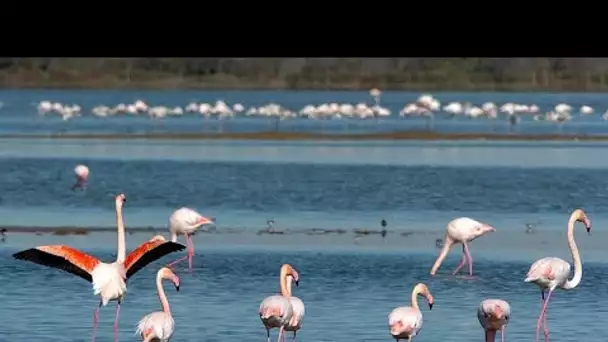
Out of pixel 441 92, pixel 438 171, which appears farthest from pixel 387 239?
pixel 441 92

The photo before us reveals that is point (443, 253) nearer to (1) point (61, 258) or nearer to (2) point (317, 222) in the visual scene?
(2) point (317, 222)

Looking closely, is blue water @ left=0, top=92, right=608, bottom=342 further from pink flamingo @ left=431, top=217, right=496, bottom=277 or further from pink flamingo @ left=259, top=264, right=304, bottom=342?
pink flamingo @ left=259, top=264, right=304, bottom=342

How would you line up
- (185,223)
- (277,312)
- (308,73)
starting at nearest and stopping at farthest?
1. (277,312)
2. (185,223)
3. (308,73)

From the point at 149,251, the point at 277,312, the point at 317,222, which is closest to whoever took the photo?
the point at 277,312

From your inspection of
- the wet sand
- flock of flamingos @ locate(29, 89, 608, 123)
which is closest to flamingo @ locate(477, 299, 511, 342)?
the wet sand

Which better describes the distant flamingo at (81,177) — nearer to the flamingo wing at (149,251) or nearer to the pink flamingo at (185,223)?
the pink flamingo at (185,223)

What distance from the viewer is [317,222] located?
1831 centimetres

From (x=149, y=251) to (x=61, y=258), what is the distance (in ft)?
1.70

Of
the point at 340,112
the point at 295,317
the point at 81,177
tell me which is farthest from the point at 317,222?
the point at 340,112

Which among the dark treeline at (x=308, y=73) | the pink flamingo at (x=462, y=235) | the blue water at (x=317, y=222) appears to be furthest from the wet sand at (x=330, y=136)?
the dark treeline at (x=308, y=73)
